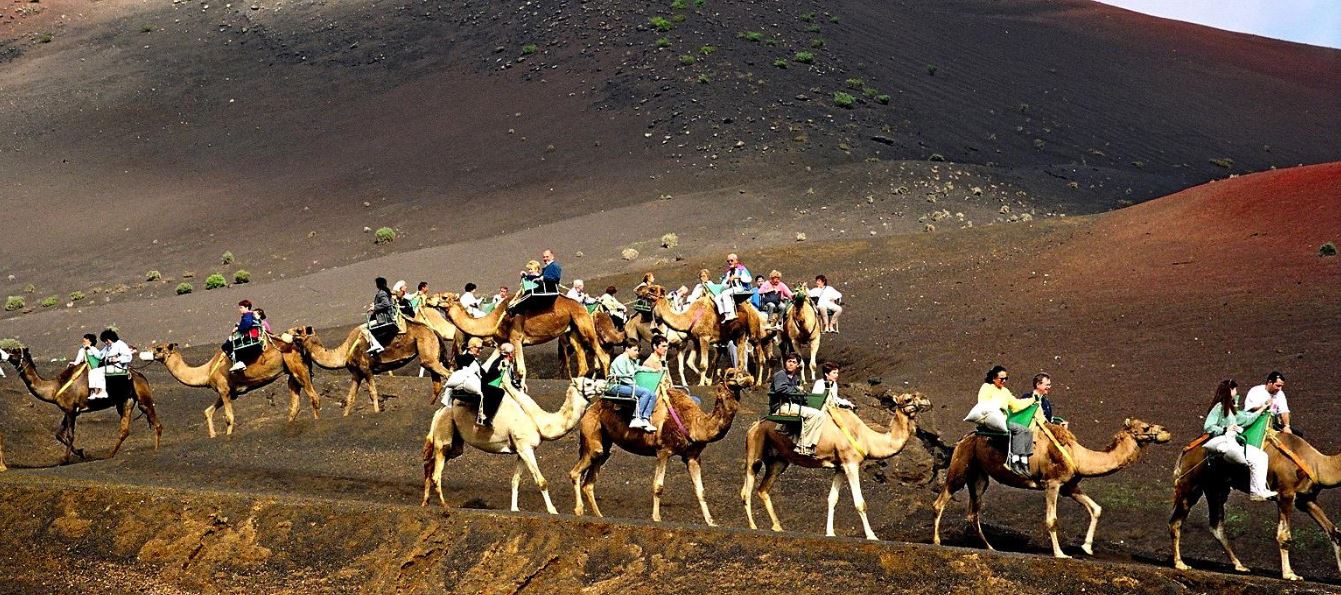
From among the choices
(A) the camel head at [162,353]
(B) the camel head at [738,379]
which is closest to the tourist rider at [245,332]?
(A) the camel head at [162,353]

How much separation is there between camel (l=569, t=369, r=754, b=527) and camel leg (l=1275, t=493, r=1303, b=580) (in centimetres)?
580

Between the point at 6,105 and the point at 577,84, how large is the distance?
112ft

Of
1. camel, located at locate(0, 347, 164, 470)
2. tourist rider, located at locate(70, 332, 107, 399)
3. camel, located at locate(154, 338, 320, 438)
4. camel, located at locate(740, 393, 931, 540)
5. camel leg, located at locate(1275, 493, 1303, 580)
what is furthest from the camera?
camel, located at locate(154, 338, 320, 438)

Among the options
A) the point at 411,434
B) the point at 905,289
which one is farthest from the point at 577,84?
the point at 411,434

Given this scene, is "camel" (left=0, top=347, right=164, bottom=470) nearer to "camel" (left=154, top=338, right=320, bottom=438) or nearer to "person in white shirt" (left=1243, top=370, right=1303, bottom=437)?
"camel" (left=154, top=338, right=320, bottom=438)

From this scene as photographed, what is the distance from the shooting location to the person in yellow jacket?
17.1 m

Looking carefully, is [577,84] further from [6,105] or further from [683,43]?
[6,105]

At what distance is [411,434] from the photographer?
25422 mm

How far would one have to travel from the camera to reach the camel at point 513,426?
18922 millimetres

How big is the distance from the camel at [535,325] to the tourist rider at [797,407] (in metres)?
7.92

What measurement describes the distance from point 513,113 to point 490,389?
2506 inches

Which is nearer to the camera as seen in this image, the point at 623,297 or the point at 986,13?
the point at 623,297

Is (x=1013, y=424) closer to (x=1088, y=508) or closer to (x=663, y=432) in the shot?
(x=1088, y=508)

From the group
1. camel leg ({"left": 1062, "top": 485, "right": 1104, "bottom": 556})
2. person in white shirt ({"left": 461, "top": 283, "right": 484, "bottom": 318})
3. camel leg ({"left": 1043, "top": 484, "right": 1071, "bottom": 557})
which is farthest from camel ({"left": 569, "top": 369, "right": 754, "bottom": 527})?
person in white shirt ({"left": 461, "top": 283, "right": 484, "bottom": 318})
